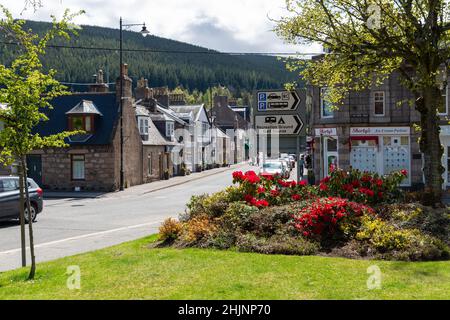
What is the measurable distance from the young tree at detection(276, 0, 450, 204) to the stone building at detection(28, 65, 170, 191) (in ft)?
74.8

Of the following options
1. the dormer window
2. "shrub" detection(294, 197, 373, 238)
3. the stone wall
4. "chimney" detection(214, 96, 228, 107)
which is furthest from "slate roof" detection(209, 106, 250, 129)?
"shrub" detection(294, 197, 373, 238)

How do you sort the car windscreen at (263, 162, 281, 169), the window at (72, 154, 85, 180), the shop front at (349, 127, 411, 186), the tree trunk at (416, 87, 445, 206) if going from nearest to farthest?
1. the tree trunk at (416, 87, 445, 206)
2. the shop front at (349, 127, 411, 186)
3. the window at (72, 154, 85, 180)
4. the car windscreen at (263, 162, 281, 169)

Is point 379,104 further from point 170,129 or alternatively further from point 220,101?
point 220,101

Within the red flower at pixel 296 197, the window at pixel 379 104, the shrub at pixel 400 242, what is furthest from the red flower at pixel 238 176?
the window at pixel 379 104

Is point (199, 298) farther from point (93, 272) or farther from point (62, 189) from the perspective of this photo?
point (62, 189)

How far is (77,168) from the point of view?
123 feet

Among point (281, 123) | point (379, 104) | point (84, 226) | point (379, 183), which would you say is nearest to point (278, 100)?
point (281, 123)

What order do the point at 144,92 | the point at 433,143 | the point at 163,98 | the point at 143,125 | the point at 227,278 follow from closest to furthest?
the point at 227,278 → the point at 433,143 → the point at 143,125 → the point at 144,92 → the point at 163,98

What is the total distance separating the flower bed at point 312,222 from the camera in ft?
32.7

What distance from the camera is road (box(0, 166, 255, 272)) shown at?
1388 centimetres

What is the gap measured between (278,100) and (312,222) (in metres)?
2.77

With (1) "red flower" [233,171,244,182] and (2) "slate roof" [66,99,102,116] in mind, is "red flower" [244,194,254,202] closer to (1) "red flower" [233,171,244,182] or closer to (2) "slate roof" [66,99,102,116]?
(1) "red flower" [233,171,244,182]
